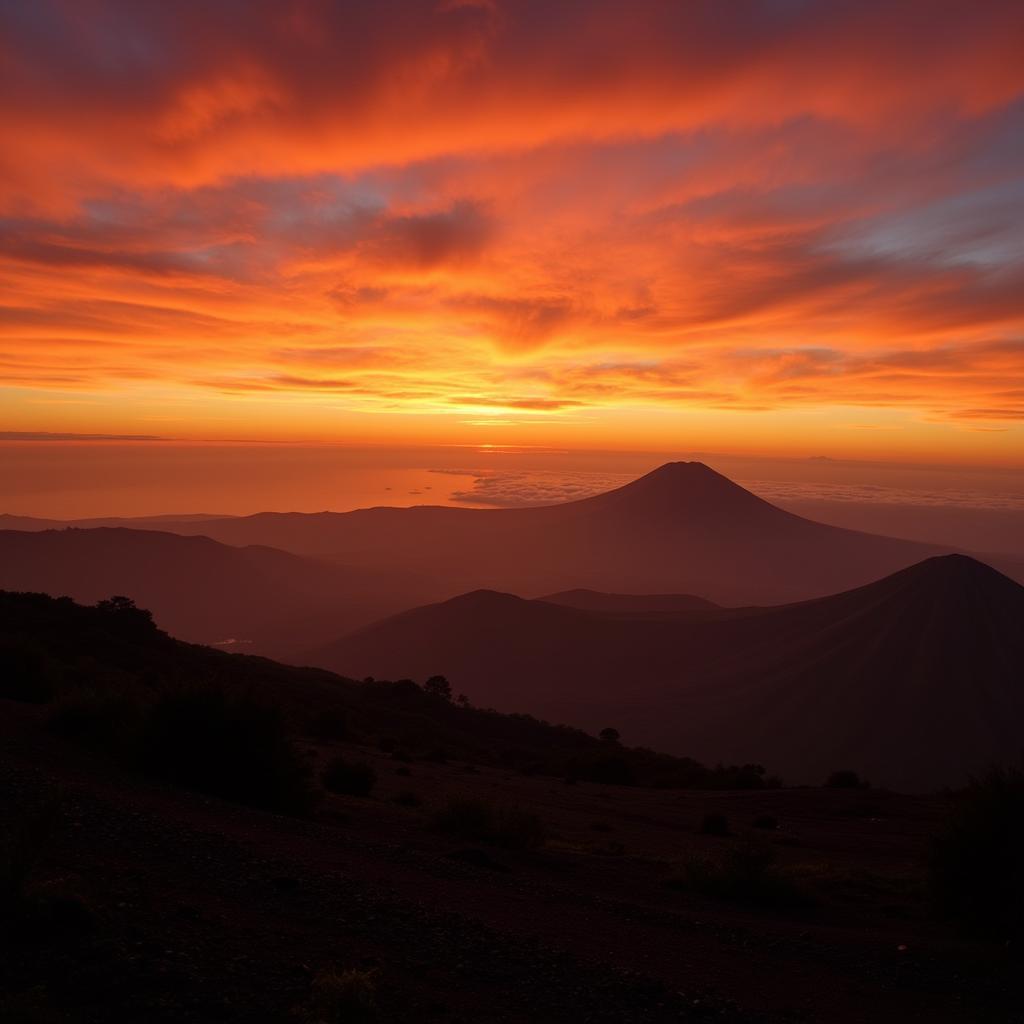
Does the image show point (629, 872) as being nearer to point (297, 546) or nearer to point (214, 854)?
point (214, 854)

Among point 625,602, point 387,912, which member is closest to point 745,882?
point 387,912

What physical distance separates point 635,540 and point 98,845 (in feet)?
532

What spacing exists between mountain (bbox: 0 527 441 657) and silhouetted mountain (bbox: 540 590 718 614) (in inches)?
1075

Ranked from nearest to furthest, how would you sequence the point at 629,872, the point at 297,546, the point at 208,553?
the point at 629,872 < the point at 208,553 < the point at 297,546

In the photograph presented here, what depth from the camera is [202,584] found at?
113625 millimetres

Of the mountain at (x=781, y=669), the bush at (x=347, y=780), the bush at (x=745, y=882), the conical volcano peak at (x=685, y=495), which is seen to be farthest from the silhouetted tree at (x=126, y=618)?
the conical volcano peak at (x=685, y=495)

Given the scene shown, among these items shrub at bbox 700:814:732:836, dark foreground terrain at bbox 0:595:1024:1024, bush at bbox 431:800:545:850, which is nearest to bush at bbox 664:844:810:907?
dark foreground terrain at bbox 0:595:1024:1024

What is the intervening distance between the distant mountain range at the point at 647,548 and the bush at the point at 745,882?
378ft

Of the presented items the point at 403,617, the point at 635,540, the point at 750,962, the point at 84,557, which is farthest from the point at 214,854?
the point at 635,540

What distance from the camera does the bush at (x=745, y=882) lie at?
798 cm

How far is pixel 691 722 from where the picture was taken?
4366 cm

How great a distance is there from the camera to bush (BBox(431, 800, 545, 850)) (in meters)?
9.17

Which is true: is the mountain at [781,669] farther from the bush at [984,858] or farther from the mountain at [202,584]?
the bush at [984,858]

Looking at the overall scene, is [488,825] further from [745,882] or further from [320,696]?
[320,696]
